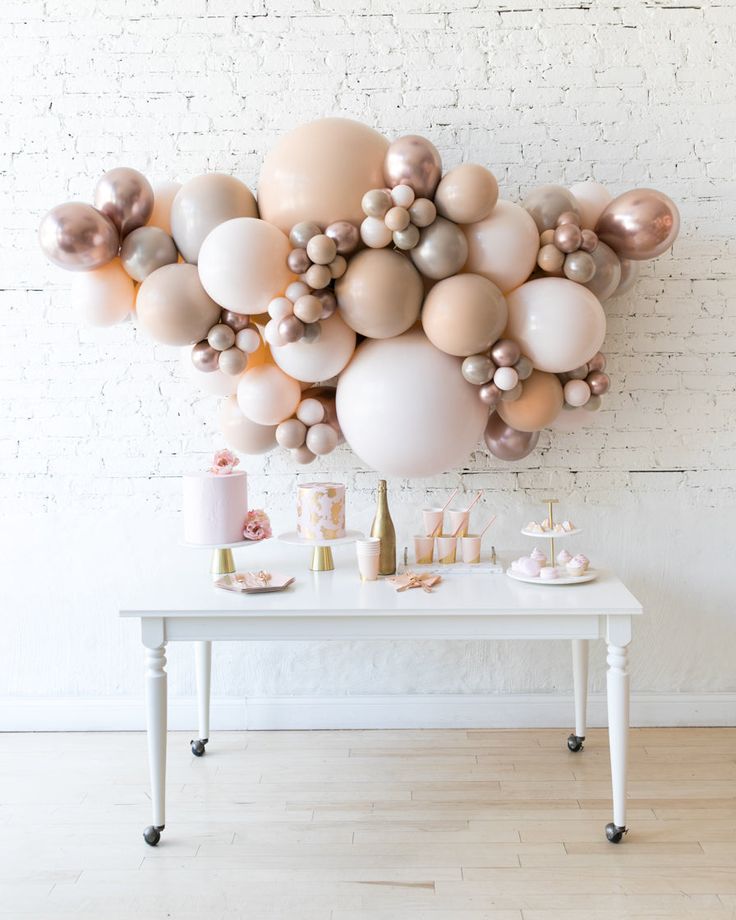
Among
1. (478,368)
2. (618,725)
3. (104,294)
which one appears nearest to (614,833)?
(618,725)

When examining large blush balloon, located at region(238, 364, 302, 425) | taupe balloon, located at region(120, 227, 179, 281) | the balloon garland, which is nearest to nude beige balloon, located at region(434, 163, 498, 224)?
the balloon garland

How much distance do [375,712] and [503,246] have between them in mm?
1410

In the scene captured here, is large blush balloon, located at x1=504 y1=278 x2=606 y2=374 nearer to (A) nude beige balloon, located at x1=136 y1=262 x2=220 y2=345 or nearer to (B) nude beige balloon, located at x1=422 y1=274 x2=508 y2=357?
(B) nude beige balloon, located at x1=422 y1=274 x2=508 y2=357

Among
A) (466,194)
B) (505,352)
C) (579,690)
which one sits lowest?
(579,690)

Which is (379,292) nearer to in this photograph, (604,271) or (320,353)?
(320,353)

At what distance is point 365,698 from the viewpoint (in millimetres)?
2582

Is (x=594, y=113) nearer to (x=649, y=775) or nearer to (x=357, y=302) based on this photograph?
(x=357, y=302)

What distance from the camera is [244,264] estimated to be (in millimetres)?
1839

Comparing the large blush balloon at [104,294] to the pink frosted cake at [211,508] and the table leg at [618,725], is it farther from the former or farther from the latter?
the table leg at [618,725]

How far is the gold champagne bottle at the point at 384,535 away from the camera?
7.14 ft

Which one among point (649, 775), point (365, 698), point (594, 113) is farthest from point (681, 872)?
point (594, 113)

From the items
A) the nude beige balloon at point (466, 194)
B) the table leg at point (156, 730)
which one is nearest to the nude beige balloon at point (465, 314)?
the nude beige balloon at point (466, 194)

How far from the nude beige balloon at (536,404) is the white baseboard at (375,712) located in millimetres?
960

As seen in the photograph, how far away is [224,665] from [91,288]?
1197 millimetres
